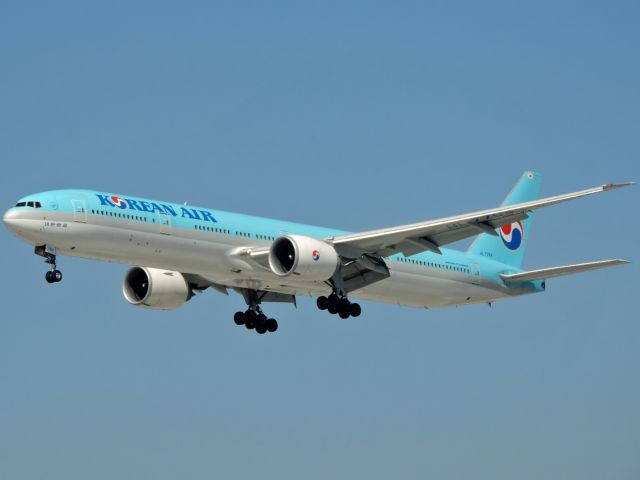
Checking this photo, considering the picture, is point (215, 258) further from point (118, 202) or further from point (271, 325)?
point (271, 325)

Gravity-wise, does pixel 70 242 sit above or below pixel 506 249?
below

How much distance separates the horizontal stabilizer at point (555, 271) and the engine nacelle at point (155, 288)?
13.8 metres

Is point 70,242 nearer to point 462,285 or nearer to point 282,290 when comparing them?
point 282,290

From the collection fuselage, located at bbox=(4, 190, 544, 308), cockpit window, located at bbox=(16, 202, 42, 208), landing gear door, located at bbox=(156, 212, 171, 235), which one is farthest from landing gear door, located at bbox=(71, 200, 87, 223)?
landing gear door, located at bbox=(156, 212, 171, 235)

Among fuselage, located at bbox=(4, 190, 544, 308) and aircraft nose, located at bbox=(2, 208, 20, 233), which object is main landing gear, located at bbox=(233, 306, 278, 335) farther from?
aircraft nose, located at bbox=(2, 208, 20, 233)

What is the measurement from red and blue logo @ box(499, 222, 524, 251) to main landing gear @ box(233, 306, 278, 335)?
1173 cm

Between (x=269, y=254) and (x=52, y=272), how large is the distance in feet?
25.6

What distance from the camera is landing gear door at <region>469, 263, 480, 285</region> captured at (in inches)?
2095

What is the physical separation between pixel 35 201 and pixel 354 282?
1311 centimetres

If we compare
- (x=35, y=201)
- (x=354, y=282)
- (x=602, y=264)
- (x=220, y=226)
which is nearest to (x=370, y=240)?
(x=354, y=282)

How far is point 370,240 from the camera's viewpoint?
1865 inches

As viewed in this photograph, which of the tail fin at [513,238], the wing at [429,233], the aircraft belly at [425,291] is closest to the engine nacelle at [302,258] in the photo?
the wing at [429,233]

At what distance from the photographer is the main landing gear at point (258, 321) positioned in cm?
5228

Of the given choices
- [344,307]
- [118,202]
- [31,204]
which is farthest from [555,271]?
[31,204]
